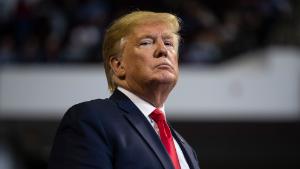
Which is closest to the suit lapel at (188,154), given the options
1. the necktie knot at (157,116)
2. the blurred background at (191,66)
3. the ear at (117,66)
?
the necktie knot at (157,116)

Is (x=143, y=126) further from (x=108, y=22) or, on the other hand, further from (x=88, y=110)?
(x=108, y=22)

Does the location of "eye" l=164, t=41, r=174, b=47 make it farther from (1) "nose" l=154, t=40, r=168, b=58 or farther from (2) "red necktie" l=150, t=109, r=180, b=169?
(2) "red necktie" l=150, t=109, r=180, b=169

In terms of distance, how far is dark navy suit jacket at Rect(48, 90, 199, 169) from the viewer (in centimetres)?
186

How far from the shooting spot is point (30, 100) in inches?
285

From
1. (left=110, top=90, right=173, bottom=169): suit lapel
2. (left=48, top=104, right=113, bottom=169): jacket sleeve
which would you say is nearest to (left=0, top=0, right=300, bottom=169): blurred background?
(left=110, top=90, right=173, bottom=169): suit lapel

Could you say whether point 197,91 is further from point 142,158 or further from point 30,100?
point 142,158

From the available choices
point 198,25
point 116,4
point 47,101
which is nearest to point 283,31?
point 198,25

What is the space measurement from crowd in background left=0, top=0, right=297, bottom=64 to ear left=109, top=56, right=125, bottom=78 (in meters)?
5.15

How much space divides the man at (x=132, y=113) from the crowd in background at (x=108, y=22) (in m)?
5.14

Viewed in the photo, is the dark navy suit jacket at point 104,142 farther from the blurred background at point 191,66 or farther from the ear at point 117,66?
the blurred background at point 191,66

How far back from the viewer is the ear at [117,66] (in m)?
2.08

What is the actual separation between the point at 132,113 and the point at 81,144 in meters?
0.20

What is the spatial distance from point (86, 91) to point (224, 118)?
1240 mm

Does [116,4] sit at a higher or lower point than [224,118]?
higher
